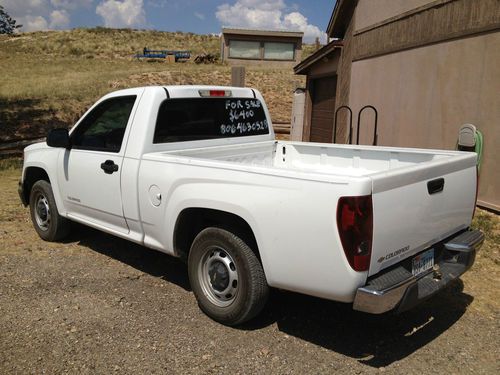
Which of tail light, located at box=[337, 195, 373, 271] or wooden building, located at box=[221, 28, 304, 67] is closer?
tail light, located at box=[337, 195, 373, 271]

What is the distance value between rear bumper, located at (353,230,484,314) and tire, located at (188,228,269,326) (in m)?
0.79

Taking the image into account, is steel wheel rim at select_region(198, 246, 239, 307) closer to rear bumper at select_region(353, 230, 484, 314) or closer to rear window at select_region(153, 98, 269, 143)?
rear bumper at select_region(353, 230, 484, 314)

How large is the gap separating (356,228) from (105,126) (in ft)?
9.67

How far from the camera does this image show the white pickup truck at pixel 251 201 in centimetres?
295

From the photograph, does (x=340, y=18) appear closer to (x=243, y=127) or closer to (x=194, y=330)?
(x=243, y=127)

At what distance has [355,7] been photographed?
1088 centimetres

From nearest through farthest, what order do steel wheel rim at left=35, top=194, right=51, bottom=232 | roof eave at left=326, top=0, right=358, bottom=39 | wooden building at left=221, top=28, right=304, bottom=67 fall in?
steel wheel rim at left=35, top=194, right=51, bottom=232 → roof eave at left=326, top=0, right=358, bottom=39 → wooden building at left=221, top=28, right=304, bottom=67

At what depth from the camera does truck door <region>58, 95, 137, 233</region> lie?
4.44 meters

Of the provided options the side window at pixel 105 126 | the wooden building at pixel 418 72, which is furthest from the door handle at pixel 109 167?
the wooden building at pixel 418 72

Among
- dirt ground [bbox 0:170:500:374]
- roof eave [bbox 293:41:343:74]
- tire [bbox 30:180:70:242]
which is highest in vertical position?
roof eave [bbox 293:41:343:74]

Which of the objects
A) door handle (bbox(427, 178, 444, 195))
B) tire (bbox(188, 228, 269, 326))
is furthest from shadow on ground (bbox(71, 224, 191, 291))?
door handle (bbox(427, 178, 444, 195))

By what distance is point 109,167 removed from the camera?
441cm

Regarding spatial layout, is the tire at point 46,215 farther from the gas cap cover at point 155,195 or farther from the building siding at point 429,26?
the building siding at point 429,26

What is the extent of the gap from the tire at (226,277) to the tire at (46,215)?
2.31 meters
